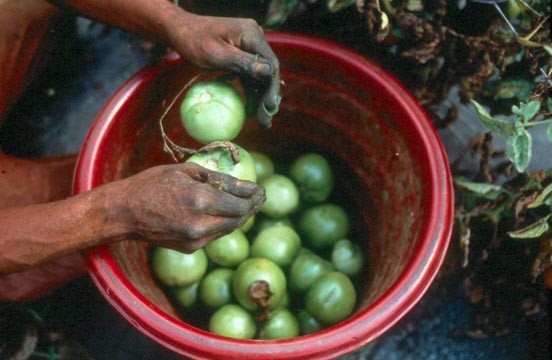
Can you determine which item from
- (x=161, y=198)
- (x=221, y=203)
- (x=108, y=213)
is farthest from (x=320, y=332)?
(x=108, y=213)

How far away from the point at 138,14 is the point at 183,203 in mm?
790

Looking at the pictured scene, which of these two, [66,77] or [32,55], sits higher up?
[32,55]

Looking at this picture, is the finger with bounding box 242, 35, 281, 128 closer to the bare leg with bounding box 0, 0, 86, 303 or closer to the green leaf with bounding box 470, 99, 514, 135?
the green leaf with bounding box 470, 99, 514, 135

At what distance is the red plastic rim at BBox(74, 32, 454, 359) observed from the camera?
161 cm

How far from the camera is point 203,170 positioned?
160 cm

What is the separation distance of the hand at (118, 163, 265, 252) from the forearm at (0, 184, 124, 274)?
7 cm

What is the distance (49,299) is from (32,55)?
112cm

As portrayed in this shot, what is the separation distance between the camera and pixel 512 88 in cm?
219

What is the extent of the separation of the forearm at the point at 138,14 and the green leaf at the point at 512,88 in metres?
1.22

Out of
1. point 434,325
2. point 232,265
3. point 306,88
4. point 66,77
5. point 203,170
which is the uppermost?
point 203,170

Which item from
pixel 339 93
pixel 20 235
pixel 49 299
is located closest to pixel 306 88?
pixel 339 93

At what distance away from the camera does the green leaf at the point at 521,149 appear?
1810 millimetres

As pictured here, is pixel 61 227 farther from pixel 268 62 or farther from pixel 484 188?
pixel 484 188

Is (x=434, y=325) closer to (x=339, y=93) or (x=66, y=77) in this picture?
(x=339, y=93)
